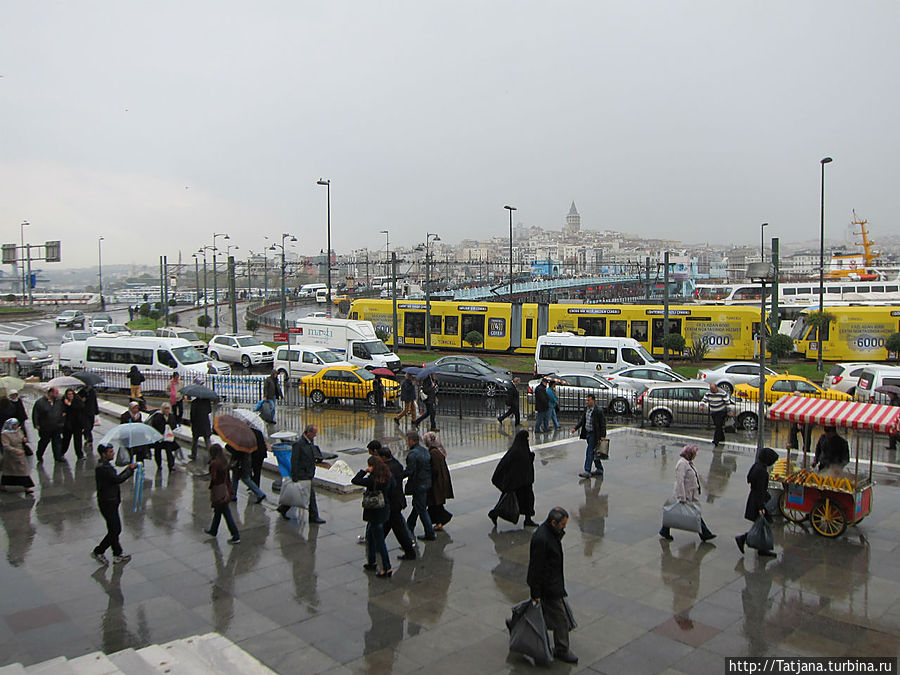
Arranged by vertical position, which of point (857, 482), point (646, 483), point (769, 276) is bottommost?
point (646, 483)

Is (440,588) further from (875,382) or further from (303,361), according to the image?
(303,361)

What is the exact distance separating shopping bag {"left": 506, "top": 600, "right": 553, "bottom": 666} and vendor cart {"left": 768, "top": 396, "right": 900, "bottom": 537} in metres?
5.36

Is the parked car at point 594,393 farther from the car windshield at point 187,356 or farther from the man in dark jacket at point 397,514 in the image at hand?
the car windshield at point 187,356

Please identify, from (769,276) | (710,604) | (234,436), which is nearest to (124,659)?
(234,436)

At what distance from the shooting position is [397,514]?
862cm

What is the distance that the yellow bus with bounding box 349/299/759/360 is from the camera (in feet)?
107

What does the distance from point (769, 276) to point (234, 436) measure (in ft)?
29.3

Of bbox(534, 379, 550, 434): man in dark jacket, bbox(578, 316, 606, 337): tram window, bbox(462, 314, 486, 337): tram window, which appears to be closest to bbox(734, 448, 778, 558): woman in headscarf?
bbox(534, 379, 550, 434): man in dark jacket

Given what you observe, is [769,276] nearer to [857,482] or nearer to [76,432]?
[857,482]

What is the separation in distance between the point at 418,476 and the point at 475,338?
85.8 feet

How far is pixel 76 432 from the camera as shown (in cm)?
1434

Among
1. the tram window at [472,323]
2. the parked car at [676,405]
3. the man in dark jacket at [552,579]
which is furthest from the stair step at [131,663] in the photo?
the tram window at [472,323]

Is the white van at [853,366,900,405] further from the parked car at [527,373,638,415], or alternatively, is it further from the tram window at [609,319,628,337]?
the tram window at [609,319,628,337]

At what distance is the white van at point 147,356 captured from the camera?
84.2 feet
